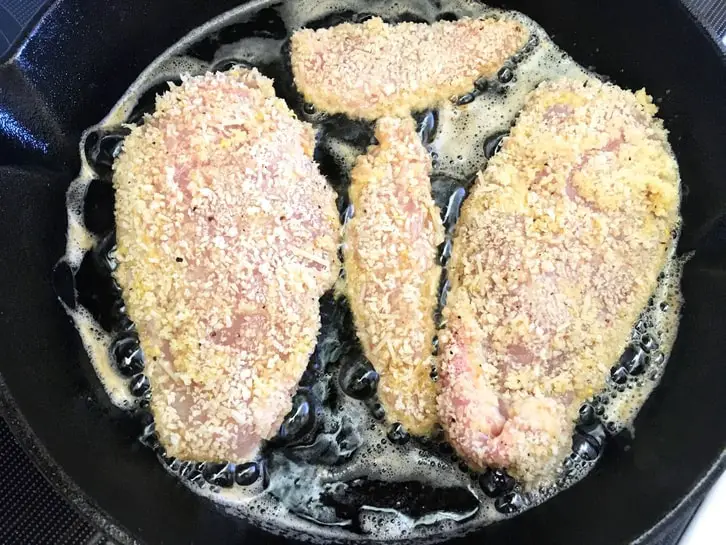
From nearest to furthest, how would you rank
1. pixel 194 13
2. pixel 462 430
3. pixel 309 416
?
pixel 462 430 → pixel 309 416 → pixel 194 13

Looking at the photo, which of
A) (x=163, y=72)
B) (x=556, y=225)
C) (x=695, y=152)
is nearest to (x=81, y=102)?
(x=163, y=72)

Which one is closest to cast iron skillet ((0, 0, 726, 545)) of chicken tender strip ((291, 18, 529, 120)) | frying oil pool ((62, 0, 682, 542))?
frying oil pool ((62, 0, 682, 542))

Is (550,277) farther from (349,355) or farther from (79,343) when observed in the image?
(79,343)

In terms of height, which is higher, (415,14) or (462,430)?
(415,14)

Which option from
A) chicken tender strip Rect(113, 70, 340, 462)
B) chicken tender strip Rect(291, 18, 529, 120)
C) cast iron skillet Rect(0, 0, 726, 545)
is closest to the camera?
cast iron skillet Rect(0, 0, 726, 545)

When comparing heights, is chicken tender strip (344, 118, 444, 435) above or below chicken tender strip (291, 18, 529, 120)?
below

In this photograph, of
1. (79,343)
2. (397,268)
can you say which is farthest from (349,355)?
(79,343)

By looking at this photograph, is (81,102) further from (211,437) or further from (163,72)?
(211,437)

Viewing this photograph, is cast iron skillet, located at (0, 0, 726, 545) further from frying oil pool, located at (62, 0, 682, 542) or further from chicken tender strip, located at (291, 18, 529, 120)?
chicken tender strip, located at (291, 18, 529, 120)
